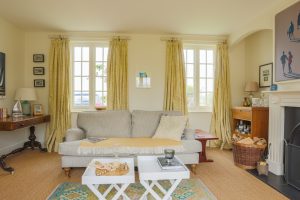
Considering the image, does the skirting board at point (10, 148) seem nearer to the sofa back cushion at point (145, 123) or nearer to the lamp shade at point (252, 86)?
the sofa back cushion at point (145, 123)

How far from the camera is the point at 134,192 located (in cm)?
271

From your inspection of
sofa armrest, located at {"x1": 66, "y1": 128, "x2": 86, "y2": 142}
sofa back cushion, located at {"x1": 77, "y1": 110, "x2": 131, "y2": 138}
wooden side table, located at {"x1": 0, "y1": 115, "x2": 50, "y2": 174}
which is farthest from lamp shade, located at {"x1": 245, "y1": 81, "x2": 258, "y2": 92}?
wooden side table, located at {"x1": 0, "y1": 115, "x2": 50, "y2": 174}

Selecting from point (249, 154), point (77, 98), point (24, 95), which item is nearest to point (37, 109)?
point (24, 95)

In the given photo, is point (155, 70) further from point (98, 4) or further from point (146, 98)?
point (98, 4)

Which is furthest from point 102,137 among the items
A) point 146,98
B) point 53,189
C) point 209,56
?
point 209,56

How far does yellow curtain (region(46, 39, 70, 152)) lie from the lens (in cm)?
485

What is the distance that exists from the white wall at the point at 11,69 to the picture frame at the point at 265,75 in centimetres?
495

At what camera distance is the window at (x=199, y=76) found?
5289 millimetres

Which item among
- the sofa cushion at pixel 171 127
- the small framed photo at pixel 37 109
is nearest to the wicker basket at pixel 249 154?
the sofa cushion at pixel 171 127

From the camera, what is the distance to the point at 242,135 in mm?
4414

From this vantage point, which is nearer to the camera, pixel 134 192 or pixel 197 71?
pixel 134 192

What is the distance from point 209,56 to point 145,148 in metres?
3.01

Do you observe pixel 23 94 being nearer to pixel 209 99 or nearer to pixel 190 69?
pixel 190 69

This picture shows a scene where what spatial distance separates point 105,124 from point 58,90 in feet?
5.09
